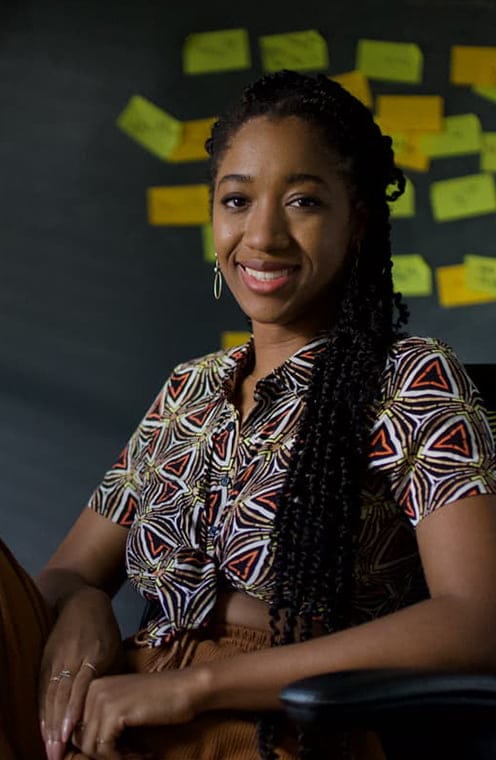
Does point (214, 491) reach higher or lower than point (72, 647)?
higher

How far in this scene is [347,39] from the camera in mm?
2242

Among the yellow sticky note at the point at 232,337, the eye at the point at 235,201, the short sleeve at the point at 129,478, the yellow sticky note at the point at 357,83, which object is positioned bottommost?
the short sleeve at the point at 129,478

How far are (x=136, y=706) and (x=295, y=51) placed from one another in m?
1.55

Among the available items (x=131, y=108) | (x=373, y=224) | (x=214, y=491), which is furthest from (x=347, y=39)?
(x=214, y=491)

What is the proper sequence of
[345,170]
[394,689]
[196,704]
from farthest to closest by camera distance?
[345,170] → [196,704] → [394,689]

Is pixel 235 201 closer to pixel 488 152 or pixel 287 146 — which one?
pixel 287 146

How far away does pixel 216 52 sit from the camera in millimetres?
2240

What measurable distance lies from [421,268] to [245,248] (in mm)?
913

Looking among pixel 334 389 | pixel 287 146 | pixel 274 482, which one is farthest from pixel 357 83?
pixel 274 482

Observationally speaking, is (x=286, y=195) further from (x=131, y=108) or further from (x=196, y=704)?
(x=131, y=108)

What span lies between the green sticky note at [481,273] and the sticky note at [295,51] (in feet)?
1.73

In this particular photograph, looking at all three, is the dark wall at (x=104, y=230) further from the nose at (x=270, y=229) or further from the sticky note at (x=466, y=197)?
the nose at (x=270, y=229)

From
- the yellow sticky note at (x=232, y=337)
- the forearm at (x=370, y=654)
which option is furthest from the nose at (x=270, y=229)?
the yellow sticky note at (x=232, y=337)

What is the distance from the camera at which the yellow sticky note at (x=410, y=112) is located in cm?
224
